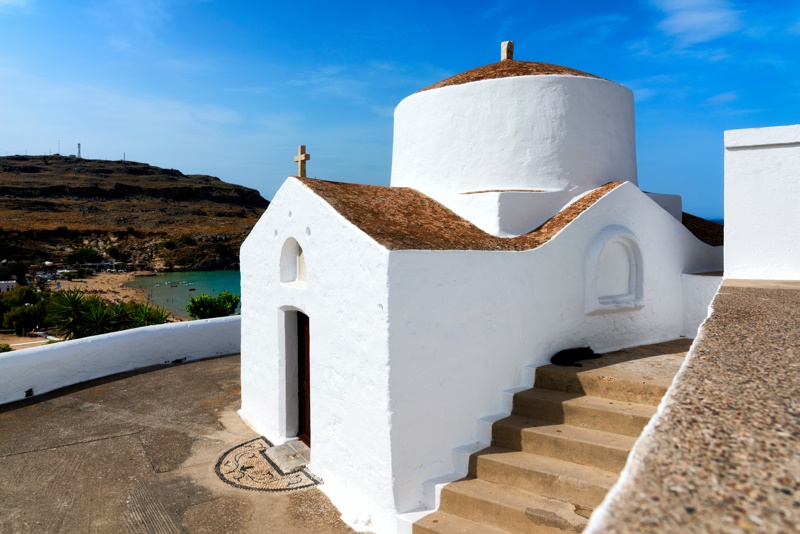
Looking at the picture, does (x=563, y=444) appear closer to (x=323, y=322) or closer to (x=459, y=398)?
(x=459, y=398)

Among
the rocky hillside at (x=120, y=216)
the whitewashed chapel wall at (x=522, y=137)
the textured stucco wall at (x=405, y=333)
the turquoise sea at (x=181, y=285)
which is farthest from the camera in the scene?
the rocky hillside at (x=120, y=216)

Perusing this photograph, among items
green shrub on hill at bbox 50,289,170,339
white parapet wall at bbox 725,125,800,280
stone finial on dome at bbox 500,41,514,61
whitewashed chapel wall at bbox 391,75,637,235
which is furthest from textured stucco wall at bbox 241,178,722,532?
green shrub on hill at bbox 50,289,170,339

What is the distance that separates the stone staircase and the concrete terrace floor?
124cm

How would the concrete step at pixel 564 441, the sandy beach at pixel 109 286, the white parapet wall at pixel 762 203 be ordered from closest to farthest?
the concrete step at pixel 564 441, the white parapet wall at pixel 762 203, the sandy beach at pixel 109 286

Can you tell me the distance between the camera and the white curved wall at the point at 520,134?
22.8 feet

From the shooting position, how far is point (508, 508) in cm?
433

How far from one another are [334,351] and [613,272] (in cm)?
384

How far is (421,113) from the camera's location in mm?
7516

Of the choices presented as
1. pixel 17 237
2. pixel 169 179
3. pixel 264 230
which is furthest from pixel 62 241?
pixel 264 230

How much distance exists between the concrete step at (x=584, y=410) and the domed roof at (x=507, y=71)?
4222 mm

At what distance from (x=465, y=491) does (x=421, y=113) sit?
199 inches

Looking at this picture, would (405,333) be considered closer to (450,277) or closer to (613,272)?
(450,277)

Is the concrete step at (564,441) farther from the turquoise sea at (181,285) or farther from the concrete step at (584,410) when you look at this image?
the turquoise sea at (181,285)

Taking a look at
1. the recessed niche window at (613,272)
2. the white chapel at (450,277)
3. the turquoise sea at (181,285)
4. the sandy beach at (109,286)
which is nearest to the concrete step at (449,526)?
the white chapel at (450,277)
